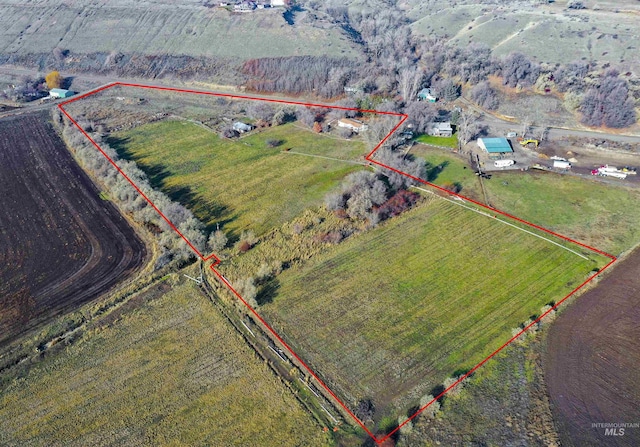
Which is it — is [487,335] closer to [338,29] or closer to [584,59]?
[584,59]

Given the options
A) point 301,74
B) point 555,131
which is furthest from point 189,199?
point 555,131

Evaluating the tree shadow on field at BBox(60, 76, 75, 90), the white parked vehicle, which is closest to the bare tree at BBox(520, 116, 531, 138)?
the white parked vehicle

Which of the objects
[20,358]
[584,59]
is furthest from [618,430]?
[584,59]

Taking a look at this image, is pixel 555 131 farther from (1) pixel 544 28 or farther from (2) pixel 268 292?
(2) pixel 268 292

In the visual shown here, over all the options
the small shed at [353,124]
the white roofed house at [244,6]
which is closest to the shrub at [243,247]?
the small shed at [353,124]

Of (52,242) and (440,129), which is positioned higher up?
(52,242)

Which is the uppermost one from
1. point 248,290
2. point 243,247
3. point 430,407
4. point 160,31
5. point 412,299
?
point 160,31
